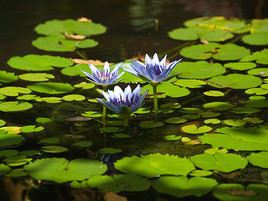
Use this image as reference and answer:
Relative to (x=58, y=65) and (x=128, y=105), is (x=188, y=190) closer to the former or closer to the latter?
(x=128, y=105)

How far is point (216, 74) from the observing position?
97.0 inches

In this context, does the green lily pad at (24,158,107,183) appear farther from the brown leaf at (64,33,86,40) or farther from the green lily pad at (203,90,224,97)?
the brown leaf at (64,33,86,40)

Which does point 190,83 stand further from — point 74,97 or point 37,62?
point 37,62

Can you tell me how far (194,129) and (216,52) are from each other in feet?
2.97

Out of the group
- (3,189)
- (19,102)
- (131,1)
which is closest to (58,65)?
(19,102)

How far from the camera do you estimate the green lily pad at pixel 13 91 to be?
2.26 meters

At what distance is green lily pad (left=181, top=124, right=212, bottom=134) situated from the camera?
1938 mm

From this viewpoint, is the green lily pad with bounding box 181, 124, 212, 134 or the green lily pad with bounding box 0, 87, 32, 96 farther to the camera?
the green lily pad with bounding box 0, 87, 32, 96

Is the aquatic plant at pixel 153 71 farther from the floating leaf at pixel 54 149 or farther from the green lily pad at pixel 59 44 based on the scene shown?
the green lily pad at pixel 59 44

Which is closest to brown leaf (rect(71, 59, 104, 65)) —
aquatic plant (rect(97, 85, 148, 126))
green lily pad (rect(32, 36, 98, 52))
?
green lily pad (rect(32, 36, 98, 52))

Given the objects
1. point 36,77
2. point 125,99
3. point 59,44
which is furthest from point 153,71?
point 59,44

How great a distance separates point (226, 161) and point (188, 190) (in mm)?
208

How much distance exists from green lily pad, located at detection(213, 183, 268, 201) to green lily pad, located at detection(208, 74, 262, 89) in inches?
32.7

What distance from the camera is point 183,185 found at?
1570 millimetres
